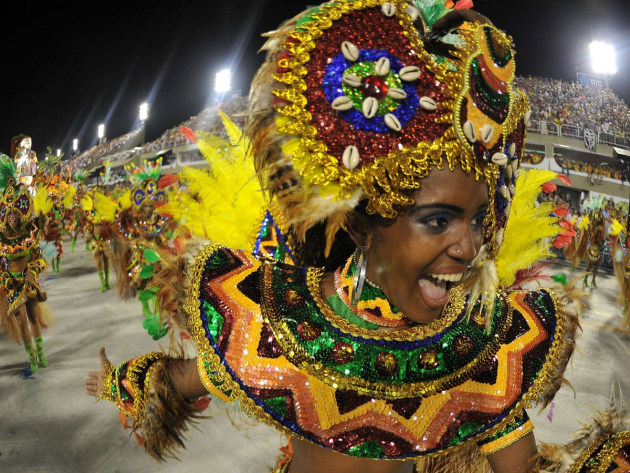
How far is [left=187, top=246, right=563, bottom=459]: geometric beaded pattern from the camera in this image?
1.19m

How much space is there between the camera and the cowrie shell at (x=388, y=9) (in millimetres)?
1044

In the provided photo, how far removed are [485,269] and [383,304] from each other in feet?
0.94

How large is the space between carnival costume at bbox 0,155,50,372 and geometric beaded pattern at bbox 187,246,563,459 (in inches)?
186

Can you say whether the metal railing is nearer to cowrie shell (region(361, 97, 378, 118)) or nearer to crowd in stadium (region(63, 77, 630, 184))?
crowd in stadium (region(63, 77, 630, 184))

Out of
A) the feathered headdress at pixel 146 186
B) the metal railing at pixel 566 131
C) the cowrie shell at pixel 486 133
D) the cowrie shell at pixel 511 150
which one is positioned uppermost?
the cowrie shell at pixel 486 133

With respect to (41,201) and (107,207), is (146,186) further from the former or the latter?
(41,201)

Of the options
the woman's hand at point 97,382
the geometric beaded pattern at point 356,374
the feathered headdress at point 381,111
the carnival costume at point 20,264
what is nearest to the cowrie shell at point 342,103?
the feathered headdress at point 381,111

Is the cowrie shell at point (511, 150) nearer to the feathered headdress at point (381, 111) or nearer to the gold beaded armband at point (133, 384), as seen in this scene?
the feathered headdress at point (381, 111)

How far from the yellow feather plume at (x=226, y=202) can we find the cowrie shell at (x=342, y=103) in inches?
43.9

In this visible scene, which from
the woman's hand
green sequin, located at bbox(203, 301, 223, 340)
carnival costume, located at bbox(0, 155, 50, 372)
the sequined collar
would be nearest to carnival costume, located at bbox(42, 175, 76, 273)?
carnival costume, located at bbox(0, 155, 50, 372)

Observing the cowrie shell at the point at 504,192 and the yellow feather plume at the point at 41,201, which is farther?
the yellow feather plume at the point at 41,201

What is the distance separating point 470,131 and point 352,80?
289 mm

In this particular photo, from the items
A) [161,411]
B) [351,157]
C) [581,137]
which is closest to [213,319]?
[161,411]

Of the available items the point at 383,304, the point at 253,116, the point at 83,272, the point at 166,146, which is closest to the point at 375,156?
the point at 253,116
